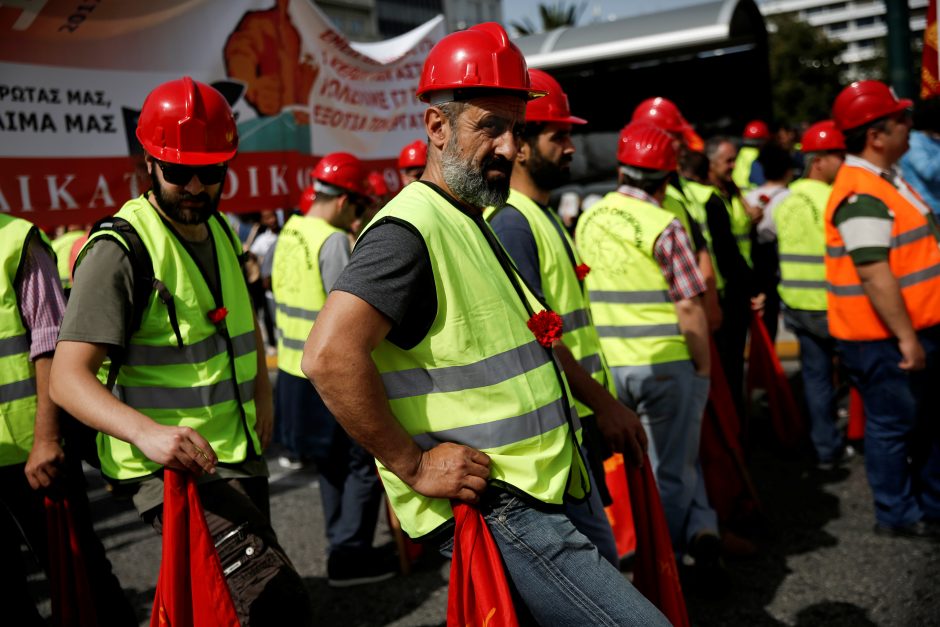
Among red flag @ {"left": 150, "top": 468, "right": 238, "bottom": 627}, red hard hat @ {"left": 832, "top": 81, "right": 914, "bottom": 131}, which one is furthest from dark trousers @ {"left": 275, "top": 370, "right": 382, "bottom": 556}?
red hard hat @ {"left": 832, "top": 81, "right": 914, "bottom": 131}

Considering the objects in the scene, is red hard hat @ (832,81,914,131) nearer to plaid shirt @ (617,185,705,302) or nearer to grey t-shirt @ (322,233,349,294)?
plaid shirt @ (617,185,705,302)

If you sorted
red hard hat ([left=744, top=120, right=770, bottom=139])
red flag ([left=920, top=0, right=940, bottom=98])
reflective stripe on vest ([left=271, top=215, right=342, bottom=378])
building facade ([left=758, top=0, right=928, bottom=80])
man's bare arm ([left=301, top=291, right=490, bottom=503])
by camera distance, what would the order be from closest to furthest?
1. man's bare arm ([left=301, top=291, right=490, bottom=503])
2. reflective stripe on vest ([left=271, top=215, right=342, bottom=378])
3. red flag ([left=920, top=0, right=940, bottom=98])
4. red hard hat ([left=744, top=120, right=770, bottom=139])
5. building facade ([left=758, top=0, right=928, bottom=80])

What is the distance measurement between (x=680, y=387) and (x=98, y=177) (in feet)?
10.3

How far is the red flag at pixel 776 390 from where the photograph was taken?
6.17m

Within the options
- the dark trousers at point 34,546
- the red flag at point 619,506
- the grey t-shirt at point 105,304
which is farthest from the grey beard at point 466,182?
the red flag at point 619,506

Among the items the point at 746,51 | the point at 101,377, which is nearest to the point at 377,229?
the point at 101,377

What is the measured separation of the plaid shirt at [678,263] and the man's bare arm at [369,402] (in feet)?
7.21

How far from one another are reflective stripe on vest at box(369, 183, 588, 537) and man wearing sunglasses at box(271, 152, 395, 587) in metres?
2.64

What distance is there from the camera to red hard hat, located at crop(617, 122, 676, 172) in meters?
4.28

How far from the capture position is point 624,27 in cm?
1189

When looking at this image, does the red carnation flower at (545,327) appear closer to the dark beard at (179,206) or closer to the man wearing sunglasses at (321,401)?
the dark beard at (179,206)

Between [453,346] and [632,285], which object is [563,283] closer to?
[632,285]

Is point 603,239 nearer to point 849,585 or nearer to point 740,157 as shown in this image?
point 849,585

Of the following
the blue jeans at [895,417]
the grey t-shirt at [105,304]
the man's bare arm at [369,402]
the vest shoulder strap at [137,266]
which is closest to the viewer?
the man's bare arm at [369,402]
